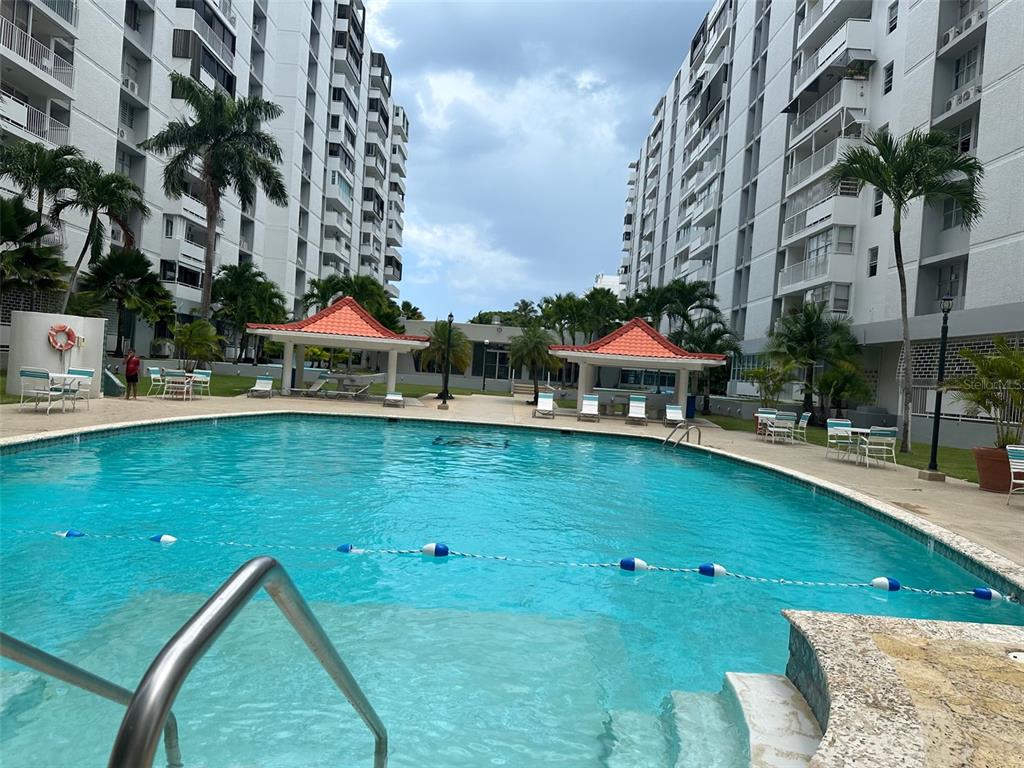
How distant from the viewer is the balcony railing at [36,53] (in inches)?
983

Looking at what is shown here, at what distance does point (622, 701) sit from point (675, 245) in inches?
2408

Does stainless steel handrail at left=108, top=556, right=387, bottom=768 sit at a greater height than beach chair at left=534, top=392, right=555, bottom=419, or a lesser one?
greater

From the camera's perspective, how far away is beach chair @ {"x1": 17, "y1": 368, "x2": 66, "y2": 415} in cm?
1562

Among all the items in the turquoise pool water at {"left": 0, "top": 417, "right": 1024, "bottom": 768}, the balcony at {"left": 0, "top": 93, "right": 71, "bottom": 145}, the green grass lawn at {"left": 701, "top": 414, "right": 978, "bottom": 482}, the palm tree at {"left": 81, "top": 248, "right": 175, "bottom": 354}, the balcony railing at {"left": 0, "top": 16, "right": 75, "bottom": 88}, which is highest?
the balcony railing at {"left": 0, "top": 16, "right": 75, "bottom": 88}

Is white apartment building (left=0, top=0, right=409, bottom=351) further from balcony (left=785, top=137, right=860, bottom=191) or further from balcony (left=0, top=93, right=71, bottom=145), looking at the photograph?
balcony (left=785, top=137, right=860, bottom=191)

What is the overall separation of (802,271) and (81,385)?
30.3 metres

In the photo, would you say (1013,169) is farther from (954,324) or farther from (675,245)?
(675,245)

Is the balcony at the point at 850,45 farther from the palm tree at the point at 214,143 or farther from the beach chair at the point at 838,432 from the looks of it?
the palm tree at the point at 214,143

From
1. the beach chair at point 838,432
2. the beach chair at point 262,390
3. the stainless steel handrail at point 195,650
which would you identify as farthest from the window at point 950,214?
the stainless steel handrail at point 195,650

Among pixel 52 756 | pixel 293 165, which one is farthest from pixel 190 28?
pixel 52 756

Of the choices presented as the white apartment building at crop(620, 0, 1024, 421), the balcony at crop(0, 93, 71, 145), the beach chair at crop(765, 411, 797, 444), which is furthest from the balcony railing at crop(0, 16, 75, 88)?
the white apartment building at crop(620, 0, 1024, 421)

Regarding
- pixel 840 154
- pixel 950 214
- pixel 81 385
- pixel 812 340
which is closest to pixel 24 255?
pixel 81 385

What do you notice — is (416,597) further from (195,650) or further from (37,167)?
(37,167)

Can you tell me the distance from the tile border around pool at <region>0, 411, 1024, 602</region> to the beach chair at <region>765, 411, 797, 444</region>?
3.59m
